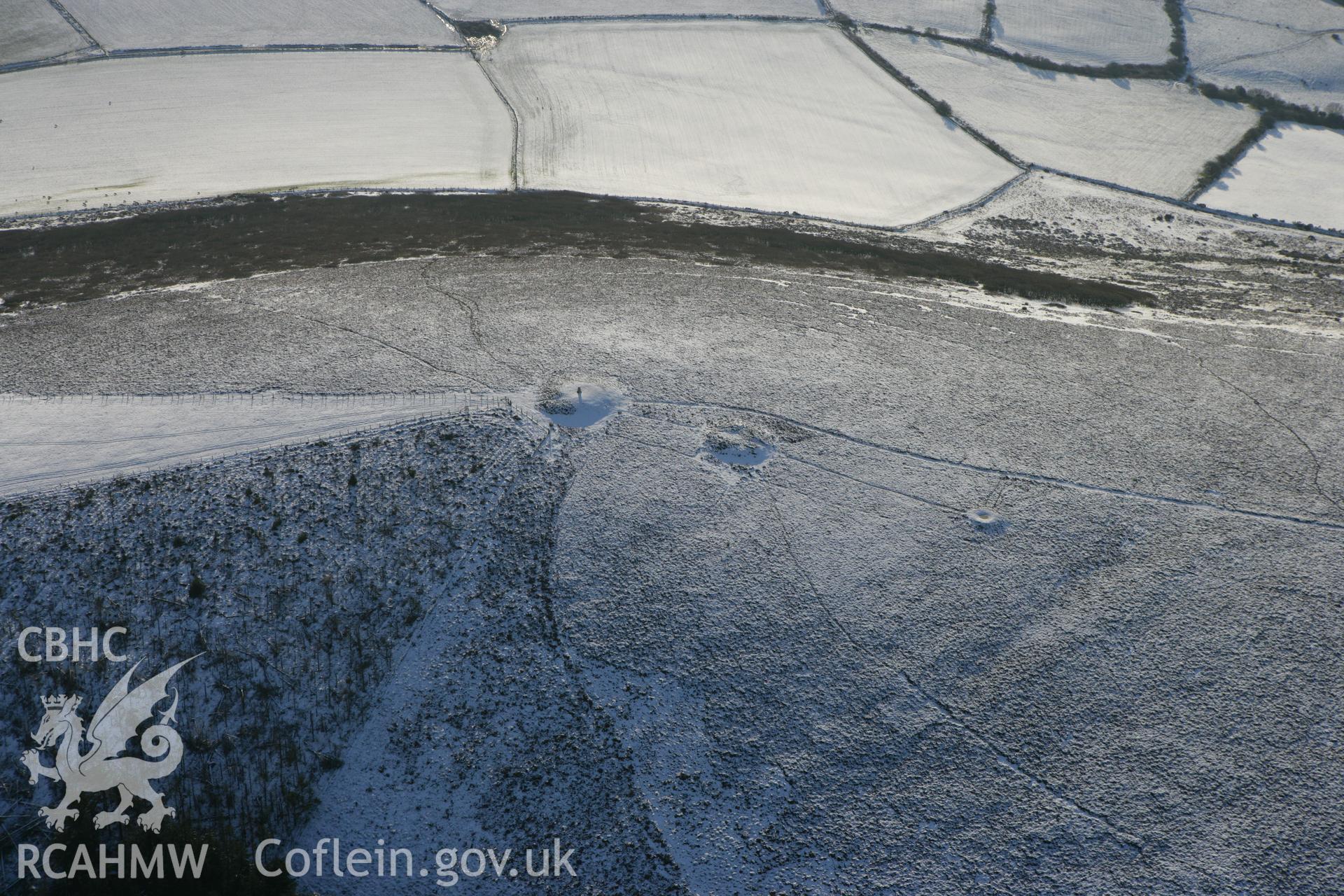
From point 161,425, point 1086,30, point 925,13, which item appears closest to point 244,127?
point 161,425

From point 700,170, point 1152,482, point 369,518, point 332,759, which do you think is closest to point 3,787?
point 332,759

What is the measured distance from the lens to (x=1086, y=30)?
71188mm

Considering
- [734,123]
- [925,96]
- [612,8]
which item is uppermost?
[612,8]

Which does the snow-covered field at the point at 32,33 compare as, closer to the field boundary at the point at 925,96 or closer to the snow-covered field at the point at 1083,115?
the field boundary at the point at 925,96

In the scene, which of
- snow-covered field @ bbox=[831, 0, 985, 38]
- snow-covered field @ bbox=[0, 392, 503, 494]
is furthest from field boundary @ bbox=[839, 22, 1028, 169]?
snow-covered field @ bbox=[0, 392, 503, 494]

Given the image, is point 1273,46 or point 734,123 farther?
point 1273,46

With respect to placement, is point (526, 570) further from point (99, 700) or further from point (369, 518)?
point (99, 700)

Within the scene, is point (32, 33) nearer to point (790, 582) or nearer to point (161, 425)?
point (161, 425)

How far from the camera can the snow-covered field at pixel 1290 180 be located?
49.4 metres

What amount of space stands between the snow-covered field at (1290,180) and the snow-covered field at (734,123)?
13383 millimetres

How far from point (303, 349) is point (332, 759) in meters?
14.8

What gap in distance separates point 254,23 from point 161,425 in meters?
53.3

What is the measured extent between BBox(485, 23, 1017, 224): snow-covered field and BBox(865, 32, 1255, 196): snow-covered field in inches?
127

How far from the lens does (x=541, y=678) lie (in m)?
18.6
